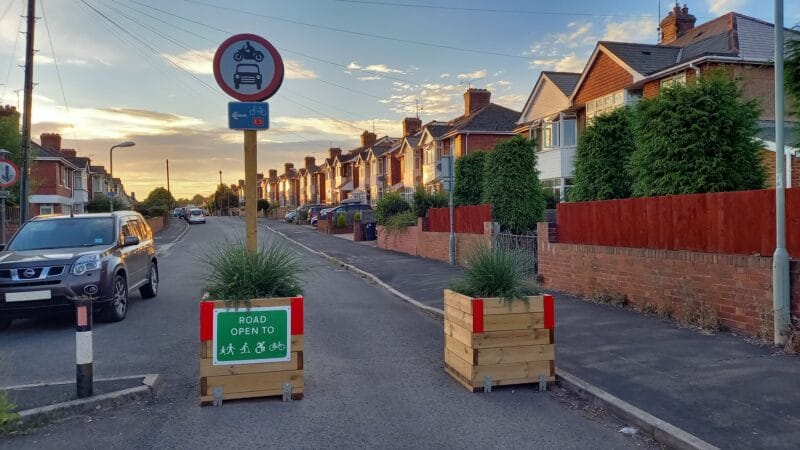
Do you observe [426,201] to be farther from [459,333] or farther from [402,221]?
[459,333]

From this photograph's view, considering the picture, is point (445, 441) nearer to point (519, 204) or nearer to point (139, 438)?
point (139, 438)

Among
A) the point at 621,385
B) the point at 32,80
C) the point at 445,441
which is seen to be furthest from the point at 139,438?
the point at 32,80

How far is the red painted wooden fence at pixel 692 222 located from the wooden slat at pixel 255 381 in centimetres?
591

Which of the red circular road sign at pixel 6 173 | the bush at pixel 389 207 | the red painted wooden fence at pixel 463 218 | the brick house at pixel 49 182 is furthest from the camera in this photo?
the brick house at pixel 49 182

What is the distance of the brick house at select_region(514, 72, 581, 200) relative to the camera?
2817cm

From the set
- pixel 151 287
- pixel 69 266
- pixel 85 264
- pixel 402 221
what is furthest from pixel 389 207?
pixel 69 266

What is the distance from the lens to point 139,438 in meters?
4.84

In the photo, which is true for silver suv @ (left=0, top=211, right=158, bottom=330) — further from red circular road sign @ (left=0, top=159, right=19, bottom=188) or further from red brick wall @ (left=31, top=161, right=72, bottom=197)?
red brick wall @ (left=31, top=161, right=72, bottom=197)

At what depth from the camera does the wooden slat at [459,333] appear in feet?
20.0

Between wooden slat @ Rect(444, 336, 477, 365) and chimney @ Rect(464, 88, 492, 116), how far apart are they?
3896cm

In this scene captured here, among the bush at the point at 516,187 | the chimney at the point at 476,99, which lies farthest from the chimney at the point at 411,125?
the bush at the point at 516,187

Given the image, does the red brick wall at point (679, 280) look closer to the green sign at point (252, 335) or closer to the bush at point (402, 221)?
the green sign at point (252, 335)

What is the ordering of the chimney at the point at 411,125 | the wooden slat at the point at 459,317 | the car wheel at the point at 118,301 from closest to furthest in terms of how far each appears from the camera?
the wooden slat at the point at 459,317, the car wheel at the point at 118,301, the chimney at the point at 411,125

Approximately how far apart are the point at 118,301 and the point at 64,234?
1.58 m
